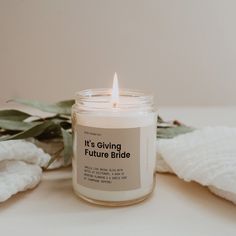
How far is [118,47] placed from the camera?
2.81 ft

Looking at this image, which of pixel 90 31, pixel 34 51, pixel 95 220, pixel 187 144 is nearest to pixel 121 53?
pixel 90 31

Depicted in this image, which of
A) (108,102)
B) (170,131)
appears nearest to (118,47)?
(170,131)

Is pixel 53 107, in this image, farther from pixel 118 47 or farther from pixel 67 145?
pixel 118 47

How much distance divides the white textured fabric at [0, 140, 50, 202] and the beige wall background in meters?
0.50

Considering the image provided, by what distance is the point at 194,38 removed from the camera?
881 millimetres

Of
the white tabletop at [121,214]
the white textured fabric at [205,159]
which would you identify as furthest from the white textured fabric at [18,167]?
the white textured fabric at [205,159]

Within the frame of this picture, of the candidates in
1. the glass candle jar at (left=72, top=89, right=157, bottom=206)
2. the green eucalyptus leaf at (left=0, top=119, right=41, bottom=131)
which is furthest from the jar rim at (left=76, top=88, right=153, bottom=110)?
the green eucalyptus leaf at (left=0, top=119, right=41, bottom=131)

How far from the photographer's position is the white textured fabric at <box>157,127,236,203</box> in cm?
32

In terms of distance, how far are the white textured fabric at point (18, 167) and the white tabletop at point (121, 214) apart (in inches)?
0.6

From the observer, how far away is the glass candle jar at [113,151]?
1.02ft

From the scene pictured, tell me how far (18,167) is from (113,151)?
98 mm

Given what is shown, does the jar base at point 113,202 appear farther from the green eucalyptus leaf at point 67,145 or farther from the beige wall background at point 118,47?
the beige wall background at point 118,47

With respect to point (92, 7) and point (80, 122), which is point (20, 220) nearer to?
point (80, 122)

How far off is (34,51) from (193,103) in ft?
1.33
